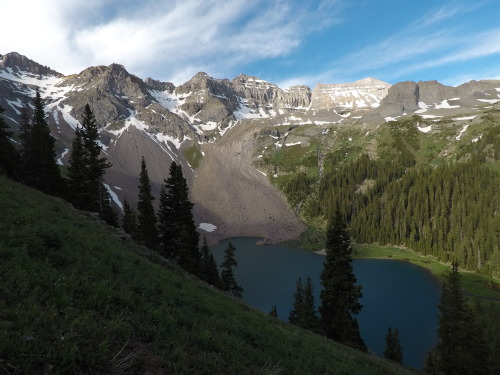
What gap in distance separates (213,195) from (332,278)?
143275 millimetres

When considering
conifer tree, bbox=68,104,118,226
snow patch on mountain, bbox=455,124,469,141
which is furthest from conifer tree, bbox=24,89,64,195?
snow patch on mountain, bbox=455,124,469,141

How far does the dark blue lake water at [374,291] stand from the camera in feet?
183

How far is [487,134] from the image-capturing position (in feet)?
425

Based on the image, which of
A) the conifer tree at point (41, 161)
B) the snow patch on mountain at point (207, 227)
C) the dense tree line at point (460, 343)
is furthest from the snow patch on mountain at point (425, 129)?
the conifer tree at point (41, 161)

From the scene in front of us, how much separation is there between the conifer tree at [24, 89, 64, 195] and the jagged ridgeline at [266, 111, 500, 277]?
90386 mm

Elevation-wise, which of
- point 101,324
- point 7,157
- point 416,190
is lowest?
point 416,190

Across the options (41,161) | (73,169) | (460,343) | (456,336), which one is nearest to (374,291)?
(460,343)

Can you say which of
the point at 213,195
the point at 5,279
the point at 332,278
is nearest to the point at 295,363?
the point at 5,279

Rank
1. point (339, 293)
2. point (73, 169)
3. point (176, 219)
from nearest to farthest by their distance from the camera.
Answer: point (339, 293) → point (73, 169) → point (176, 219)

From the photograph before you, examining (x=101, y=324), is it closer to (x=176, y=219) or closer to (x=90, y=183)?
(x=176, y=219)

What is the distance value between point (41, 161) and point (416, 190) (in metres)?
138

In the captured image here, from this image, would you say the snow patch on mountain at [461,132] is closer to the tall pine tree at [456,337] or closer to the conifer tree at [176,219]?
the tall pine tree at [456,337]

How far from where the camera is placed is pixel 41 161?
35875 mm

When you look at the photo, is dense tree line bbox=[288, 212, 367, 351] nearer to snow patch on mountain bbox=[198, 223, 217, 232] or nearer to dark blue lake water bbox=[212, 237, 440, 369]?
dark blue lake water bbox=[212, 237, 440, 369]
